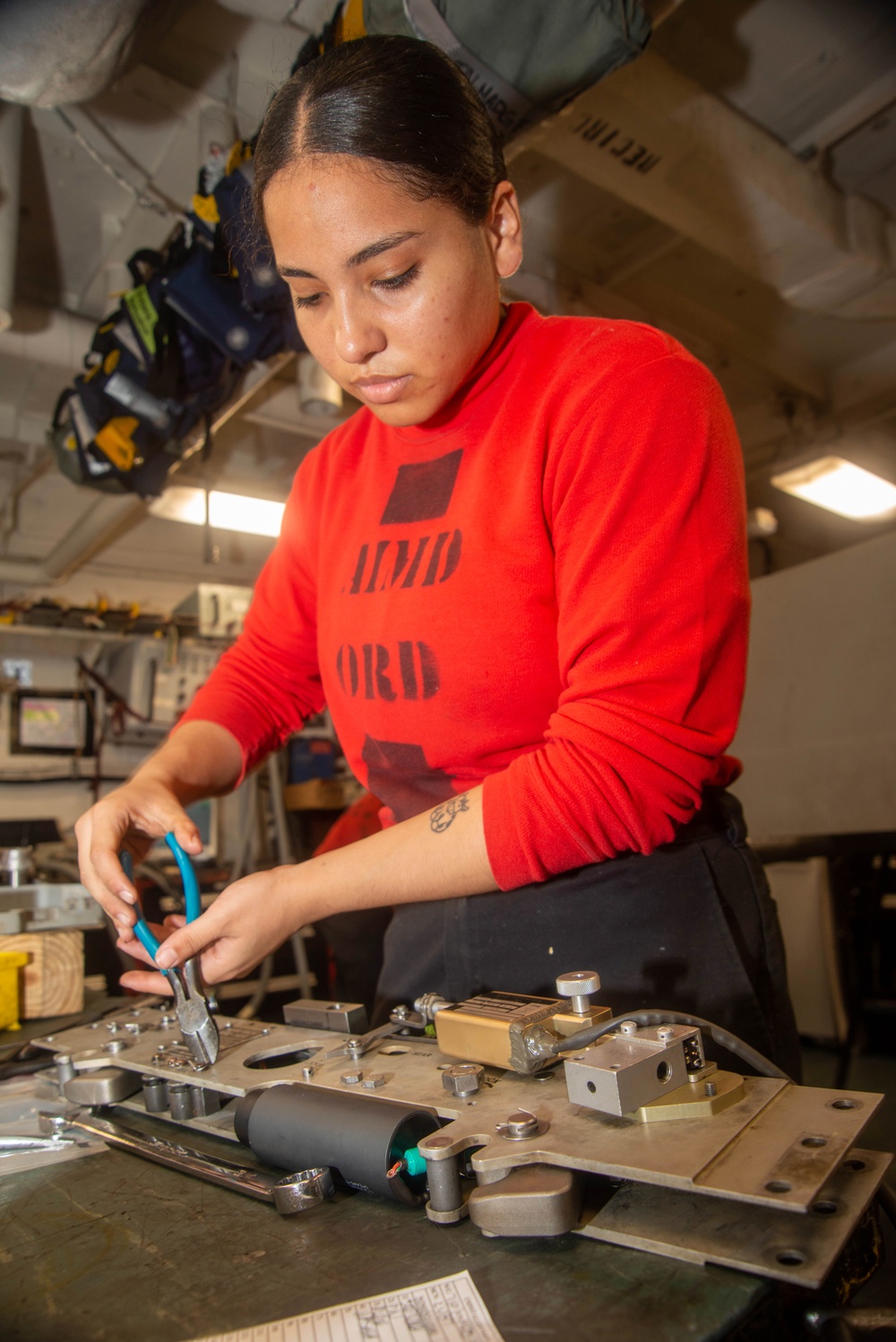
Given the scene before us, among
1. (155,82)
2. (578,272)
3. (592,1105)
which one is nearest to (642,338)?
(592,1105)

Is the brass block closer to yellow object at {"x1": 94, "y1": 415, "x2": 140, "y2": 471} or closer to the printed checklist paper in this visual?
the printed checklist paper

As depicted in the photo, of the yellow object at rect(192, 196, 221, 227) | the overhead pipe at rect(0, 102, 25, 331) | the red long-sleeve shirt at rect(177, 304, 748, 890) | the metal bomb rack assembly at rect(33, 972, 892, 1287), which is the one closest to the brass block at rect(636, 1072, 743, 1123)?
the metal bomb rack assembly at rect(33, 972, 892, 1287)

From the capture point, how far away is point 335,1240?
48 cm

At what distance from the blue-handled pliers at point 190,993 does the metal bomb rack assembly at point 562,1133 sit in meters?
0.02

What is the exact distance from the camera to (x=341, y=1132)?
0.53 meters

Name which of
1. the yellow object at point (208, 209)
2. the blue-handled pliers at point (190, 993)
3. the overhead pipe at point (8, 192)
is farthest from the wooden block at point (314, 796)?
the blue-handled pliers at point (190, 993)

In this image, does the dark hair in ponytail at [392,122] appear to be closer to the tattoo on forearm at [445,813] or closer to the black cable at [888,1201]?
the tattoo on forearm at [445,813]

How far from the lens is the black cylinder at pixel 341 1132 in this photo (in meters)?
0.51

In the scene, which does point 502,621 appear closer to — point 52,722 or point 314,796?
point 314,796

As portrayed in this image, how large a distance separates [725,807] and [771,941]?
144mm

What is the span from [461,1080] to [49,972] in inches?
34.5

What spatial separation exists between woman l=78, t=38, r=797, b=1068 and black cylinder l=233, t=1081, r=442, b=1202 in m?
0.20

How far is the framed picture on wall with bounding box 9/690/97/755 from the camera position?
13.0 ft

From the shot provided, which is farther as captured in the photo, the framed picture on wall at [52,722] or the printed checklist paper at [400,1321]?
the framed picture on wall at [52,722]
